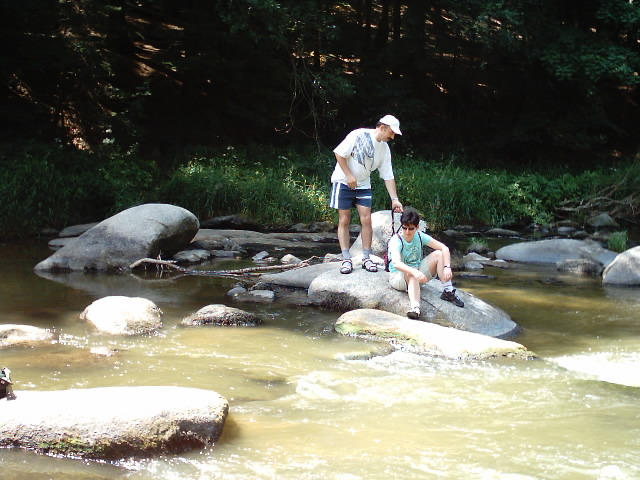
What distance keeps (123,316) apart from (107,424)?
274cm

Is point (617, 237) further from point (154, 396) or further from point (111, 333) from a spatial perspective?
point (154, 396)

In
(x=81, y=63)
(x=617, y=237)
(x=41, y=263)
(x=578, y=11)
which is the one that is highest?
(x=578, y=11)

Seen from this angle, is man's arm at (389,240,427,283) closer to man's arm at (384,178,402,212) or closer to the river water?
man's arm at (384,178,402,212)

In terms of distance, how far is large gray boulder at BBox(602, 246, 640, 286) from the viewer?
31.5 feet

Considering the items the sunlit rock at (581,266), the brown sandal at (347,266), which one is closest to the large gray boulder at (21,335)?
the brown sandal at (347,266)

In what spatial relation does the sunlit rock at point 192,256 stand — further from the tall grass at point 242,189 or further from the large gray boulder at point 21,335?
the large gray boulder at point 21,335

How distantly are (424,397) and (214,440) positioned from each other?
1507mm

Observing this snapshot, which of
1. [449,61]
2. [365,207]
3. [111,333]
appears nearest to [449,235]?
[365,207]

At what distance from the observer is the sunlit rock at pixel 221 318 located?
711 cm

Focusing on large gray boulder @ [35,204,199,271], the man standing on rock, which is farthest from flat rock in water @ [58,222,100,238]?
the man standing on rock

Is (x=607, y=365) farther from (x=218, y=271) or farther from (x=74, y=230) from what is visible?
(x=74, y=230)

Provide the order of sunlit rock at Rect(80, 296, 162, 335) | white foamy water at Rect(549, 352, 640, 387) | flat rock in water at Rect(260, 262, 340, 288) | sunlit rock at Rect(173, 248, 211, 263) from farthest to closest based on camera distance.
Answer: sunlit rock at Rect(173, 248, 211, 263), flat rock in water at Rect(260, 262, 340, 288), sunlit rock at Rect(80, 296, 162, 335), white foamy water at Rect(549, 352, 640, 387)

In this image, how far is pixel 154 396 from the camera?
4.33 meters

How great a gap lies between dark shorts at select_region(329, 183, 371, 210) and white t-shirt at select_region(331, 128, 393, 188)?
0.06m
